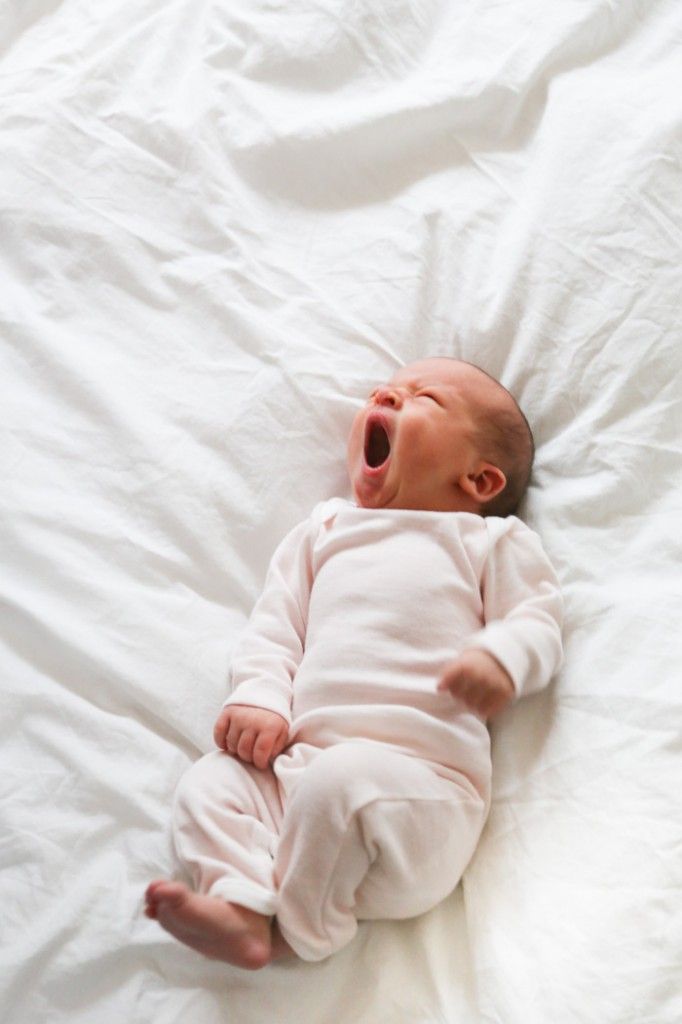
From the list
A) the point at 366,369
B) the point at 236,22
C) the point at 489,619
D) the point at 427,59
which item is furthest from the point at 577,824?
the point at 236,22

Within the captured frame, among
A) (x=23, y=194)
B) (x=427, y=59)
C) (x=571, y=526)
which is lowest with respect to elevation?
(x=571, y=526)

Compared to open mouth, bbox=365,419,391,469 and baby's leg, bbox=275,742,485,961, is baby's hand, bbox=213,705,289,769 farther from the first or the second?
open mouth, bbox=365,419,391,469

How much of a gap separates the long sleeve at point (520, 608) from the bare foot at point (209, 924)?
31 cm

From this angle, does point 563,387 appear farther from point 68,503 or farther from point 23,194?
point 23,194

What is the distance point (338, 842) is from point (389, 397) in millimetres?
480

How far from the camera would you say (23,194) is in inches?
52.2

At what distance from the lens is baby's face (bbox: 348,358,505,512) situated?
44.8 inches

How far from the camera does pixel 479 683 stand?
0.97 m

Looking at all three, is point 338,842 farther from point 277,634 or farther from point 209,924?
point 277,634

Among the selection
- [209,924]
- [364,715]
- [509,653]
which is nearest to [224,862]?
[209,924]

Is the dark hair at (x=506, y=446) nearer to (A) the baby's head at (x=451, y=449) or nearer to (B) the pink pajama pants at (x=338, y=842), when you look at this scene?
(A) the baby's head at (x=451, y=449)

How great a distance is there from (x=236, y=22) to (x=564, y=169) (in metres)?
0.49

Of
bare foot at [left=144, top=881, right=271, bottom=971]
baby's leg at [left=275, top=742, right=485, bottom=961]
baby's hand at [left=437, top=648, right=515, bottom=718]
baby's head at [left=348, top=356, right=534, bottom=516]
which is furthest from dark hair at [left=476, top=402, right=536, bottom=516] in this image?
bare foot at [left=144, top=881, right=271, bottom=971]

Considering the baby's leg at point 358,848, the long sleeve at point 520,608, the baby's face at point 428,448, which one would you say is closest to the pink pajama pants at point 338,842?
the baby's leg at point 358,848
